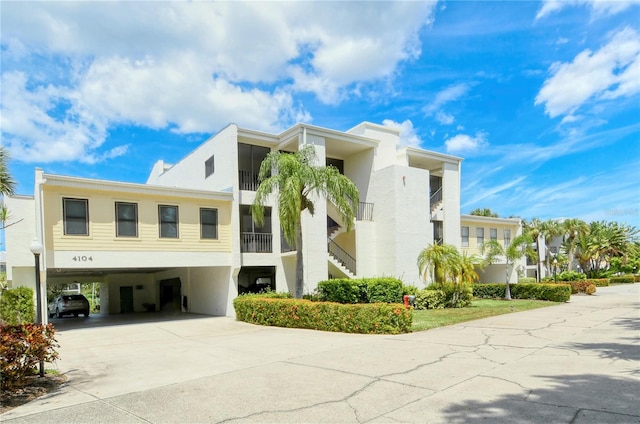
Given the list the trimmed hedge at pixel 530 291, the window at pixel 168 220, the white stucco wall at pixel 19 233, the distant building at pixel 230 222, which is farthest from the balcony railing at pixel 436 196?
the white stucco wall at pixel 19 233

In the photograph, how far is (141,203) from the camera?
17.6 meters

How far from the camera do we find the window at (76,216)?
15953 mm

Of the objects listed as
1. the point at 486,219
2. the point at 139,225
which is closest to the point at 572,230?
the point at 486,219

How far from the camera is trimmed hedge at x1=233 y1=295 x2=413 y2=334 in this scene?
42.3ft

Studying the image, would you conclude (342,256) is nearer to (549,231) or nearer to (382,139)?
(382,139)

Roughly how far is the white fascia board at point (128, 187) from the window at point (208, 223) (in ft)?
2.18

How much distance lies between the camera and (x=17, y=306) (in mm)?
15227

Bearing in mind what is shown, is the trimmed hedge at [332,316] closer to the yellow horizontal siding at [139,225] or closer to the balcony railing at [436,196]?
the yellow horizontal siding at [139,225]

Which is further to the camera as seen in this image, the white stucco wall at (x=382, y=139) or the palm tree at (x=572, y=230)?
the palm tree at (x=572, y=230)

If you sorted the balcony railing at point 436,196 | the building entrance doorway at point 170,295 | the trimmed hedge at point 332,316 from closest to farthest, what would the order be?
1. the trimmed hedge at point 332,316
2. the building entrance doorway at point 170,295
3. the balcony railing at point 436,196

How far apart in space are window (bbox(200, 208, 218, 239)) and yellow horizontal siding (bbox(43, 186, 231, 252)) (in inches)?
6.2

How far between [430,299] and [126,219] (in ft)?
45.4

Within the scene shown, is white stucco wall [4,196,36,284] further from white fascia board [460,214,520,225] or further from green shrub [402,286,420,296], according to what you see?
white fascia board [460,214,520,225]

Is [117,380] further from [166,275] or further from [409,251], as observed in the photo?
[166,275]
